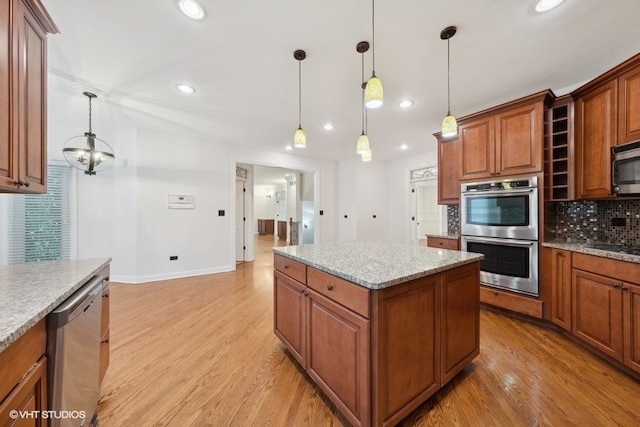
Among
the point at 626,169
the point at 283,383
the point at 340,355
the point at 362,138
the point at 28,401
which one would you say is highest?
the point at 362,138

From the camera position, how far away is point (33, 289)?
1.11 metres

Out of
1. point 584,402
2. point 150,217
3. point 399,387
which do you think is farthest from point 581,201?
point 150,217

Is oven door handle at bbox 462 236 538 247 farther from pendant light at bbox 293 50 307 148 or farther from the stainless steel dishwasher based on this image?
the stainless steel dishwasher

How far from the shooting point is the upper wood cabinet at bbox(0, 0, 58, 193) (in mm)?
1120

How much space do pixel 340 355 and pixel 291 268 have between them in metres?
0.69

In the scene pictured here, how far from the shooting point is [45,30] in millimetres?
1426

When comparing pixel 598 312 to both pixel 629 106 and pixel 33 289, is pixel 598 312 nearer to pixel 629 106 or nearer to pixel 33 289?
pixel 629 106

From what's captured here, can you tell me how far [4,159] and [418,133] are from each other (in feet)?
14.8

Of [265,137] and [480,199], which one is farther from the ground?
[265,137]

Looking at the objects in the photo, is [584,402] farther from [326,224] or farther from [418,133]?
[326,224]

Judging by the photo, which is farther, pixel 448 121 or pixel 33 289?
pixel 448 121

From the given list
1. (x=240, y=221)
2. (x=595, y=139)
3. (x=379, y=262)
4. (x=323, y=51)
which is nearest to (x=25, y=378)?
(x=379, y=262)

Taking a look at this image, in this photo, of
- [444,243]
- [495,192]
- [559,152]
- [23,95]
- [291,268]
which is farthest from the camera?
[444,243]

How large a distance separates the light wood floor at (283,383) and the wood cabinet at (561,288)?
0.61 ft
